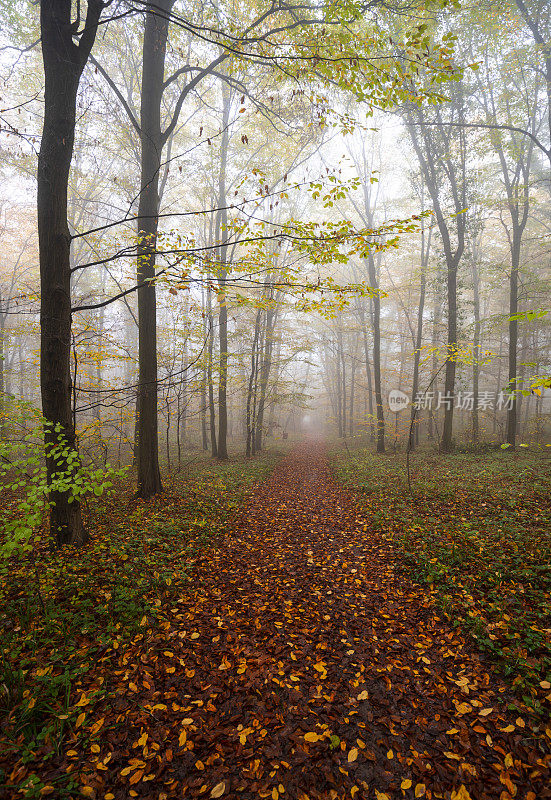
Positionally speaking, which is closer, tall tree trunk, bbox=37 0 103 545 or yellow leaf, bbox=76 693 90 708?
yellow leaf, bbox=76 693 90 708

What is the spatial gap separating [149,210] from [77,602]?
24.4ft

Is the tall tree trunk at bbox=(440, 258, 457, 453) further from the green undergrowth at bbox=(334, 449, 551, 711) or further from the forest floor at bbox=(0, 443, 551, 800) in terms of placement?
the forest floor at bbox=(0, 443, 551, 800)

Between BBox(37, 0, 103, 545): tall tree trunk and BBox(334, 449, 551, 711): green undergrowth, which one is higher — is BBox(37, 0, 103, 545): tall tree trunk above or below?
above

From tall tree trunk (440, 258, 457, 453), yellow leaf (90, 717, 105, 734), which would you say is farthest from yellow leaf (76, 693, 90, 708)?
tall tree trunk (440, 258, 457, 453)

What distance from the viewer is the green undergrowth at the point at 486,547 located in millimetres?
3240

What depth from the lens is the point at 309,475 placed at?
12008 millimetres

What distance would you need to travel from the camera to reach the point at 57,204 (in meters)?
4.26

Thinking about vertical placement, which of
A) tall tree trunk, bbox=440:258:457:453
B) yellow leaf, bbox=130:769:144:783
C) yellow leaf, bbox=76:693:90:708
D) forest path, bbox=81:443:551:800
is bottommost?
forest path, bbox=81:443:551:800

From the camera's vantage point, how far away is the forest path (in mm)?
2244

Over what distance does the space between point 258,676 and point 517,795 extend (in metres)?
2.09

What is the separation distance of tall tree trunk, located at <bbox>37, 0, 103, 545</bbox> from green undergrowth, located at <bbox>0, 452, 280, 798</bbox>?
1043 millimetres

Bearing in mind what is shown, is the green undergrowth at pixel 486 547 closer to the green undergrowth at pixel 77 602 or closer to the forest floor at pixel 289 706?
the forest floor at pixel 289 706

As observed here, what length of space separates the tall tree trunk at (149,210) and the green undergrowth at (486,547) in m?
5.44

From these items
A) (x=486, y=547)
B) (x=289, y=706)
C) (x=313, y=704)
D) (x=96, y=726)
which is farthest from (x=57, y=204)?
(x=486, y=547)
